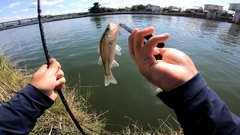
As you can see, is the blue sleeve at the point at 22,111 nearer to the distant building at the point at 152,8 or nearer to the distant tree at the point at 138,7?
the distant building at the point at 152,8

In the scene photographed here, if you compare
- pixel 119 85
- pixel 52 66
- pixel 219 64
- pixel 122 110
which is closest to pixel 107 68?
pixel 52 66

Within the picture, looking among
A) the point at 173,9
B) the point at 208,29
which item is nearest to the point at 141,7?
the point at 173,9

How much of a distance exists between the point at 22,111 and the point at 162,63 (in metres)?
1.45

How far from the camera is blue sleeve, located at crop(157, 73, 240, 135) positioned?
3.70 ft

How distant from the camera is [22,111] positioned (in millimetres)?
1523

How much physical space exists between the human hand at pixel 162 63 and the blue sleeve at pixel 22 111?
1153 millimetres

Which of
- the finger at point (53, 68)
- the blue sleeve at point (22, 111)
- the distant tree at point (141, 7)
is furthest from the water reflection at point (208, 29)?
the distant tree at point (141, 7)

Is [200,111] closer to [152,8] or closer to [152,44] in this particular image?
[152,44]

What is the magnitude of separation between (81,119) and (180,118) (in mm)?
4412

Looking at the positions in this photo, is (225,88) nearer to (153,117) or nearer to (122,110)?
(153,117)

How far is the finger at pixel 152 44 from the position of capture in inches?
53.4

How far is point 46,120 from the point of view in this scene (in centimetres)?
449

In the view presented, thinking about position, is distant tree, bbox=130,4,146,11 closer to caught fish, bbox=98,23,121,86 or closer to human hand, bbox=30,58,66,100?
caught fish, bbox=98,23,121,86

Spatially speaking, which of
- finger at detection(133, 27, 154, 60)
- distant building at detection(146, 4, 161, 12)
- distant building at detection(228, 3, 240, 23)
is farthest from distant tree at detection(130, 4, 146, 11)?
finger at detection(133, 27, 154, 60)
